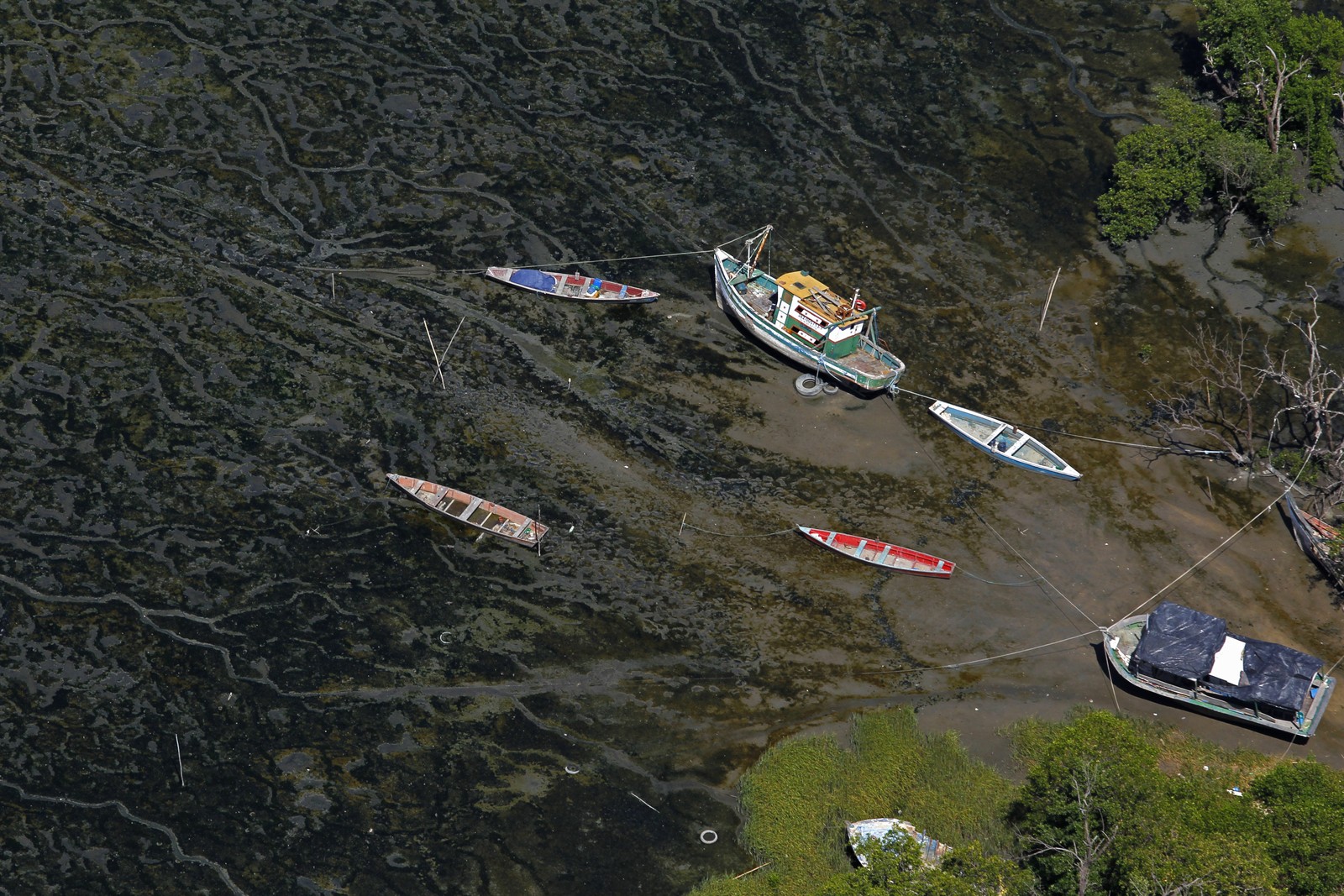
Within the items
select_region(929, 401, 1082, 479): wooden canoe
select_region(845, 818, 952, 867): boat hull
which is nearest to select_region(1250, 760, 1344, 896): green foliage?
select_region(845, 818, 952, 867): boat hull

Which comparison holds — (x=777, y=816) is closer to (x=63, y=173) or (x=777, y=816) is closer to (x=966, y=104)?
(x=966, y=104)

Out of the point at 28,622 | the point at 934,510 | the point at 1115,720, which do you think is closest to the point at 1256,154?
the point at 934,510

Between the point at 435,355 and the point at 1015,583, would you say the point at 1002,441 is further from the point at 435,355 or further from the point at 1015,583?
the point at 435,355

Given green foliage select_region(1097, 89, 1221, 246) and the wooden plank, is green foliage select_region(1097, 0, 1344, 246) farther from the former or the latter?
the wooden plank

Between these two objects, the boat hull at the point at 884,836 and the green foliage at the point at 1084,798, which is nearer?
the green foliage at the point at 1084,798

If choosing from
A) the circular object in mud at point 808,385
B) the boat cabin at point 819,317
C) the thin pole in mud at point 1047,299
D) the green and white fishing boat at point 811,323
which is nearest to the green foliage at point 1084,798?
the green and white fishing boat at point 811,323

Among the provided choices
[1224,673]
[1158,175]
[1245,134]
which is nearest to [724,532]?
[1224,673]

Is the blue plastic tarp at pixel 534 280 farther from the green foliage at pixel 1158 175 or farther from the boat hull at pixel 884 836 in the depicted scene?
the boat hull at pixel 884 836
